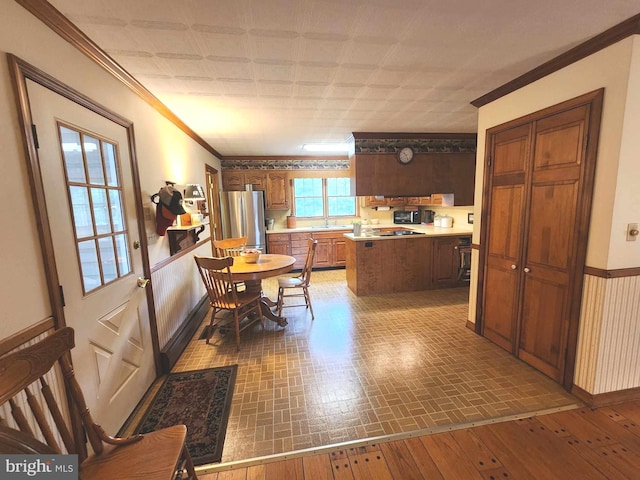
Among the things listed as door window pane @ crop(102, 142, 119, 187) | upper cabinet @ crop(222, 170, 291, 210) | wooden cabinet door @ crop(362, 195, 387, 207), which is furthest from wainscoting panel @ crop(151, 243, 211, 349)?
wooden cabinet door @ crop(362, 195, 387, 207)

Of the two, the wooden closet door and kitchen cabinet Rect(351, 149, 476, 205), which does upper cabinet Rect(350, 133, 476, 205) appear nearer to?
kitchen cabinet Rect(351, 149, 476, 205)

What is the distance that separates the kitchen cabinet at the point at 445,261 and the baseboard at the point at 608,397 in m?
2.49

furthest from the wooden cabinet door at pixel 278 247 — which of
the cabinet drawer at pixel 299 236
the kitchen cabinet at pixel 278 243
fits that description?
the cabinet drawer at pixel 299 236

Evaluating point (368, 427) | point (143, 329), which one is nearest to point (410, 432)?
point (368, 427)

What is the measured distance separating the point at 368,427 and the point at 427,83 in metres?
2.62

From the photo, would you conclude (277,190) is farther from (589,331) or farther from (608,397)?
(608,397)

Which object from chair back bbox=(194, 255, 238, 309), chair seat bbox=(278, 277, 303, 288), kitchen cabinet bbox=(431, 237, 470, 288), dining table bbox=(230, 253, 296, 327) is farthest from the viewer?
kitchen cabinet bbox=(431, 237, 470, 288)

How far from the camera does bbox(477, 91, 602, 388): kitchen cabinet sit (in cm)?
187

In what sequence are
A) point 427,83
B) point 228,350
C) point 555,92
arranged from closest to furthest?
point 555,92, point 427,83, point 228,350

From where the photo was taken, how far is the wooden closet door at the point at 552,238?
1.90m

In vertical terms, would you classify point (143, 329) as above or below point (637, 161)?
below

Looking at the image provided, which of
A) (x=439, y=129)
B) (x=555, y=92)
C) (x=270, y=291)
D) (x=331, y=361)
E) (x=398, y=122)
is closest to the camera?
(x=555, y=92)

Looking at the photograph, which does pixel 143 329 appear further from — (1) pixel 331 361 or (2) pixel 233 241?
(2) pixel 233 241

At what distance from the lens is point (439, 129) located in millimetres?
3893
